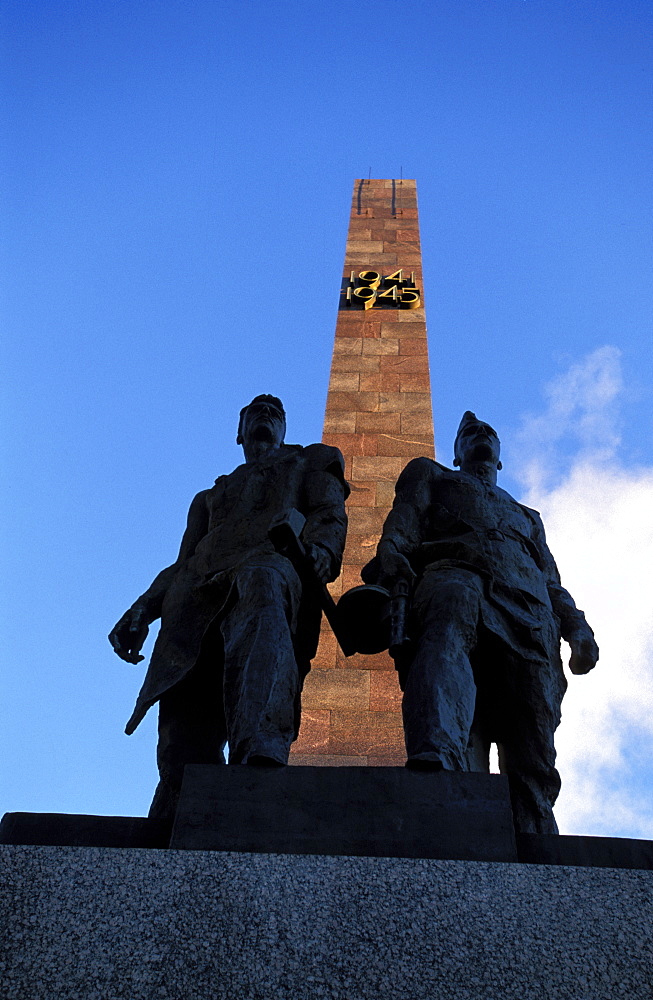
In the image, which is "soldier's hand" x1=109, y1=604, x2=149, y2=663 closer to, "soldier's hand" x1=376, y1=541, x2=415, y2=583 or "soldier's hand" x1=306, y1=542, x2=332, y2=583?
"soldier's hand" x1=306, y1=542, x2=332, y2=583

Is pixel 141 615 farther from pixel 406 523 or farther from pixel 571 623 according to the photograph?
pixel 571 623

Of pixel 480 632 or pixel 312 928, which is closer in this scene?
pixel 312 928

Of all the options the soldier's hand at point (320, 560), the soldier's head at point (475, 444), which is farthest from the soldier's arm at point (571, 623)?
the soldier's hand at point (320, 560)

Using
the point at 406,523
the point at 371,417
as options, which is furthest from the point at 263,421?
the point at 371,417

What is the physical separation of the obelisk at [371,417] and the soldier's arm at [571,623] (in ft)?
7.44

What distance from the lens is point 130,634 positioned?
563cm

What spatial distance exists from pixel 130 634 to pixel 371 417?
5874mm

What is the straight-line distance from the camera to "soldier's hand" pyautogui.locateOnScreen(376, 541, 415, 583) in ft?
17.5

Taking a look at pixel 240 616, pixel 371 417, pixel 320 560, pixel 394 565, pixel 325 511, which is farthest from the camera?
pixel 371 417

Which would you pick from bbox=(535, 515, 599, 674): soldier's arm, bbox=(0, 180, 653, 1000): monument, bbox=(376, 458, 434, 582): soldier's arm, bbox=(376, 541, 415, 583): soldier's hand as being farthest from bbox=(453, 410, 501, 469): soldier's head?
bbox=(376, 541, 415, 583): soldier's hand

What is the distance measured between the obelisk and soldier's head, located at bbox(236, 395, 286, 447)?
2417 millimetres

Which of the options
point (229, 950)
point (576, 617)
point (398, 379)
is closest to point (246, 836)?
point (229, 950)

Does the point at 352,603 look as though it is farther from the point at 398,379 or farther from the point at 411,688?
the point at 398,379

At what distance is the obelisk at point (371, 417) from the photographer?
26.1 ft
